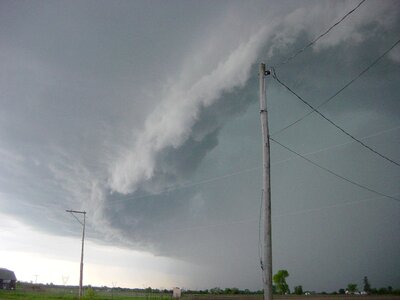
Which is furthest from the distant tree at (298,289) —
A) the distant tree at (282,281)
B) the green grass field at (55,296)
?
the green grass field at (55,296)

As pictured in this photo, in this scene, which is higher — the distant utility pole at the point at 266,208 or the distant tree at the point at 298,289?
the distant utility pole at the point at 266,208

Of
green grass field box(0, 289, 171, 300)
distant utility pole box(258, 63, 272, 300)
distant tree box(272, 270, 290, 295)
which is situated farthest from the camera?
distant tree box(272, 270, 290, 295)

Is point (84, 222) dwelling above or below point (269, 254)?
above

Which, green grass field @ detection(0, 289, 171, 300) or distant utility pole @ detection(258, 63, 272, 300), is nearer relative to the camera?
distant utility pole @ detection(258, 63, 272, 300)

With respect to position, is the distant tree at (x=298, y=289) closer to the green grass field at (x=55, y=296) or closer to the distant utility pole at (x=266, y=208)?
the green grass field at (x=55, y=296)

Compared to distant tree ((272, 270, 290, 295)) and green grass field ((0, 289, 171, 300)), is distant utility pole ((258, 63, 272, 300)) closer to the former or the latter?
green grass field ((0, 289, 171, 300))

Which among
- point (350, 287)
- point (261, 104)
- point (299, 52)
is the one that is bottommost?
point (350, 287)

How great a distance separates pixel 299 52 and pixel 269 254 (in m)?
9.04

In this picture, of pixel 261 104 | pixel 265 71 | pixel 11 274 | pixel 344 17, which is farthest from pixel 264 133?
pixel 11 274

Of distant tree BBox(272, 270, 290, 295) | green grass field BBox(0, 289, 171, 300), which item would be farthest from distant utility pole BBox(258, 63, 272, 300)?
distant tree BBox(272, 270, 290, 295)

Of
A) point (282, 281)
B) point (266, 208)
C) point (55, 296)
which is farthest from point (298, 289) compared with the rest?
point (266, 208)

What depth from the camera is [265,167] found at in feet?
43.3

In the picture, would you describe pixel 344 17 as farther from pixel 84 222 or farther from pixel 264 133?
pixel 84 222

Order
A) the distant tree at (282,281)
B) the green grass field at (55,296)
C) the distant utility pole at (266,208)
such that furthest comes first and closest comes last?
1. the distant tree at (282,281)
2. the green grass field at (55,296)
3. the distant utility pole at (266,208)
